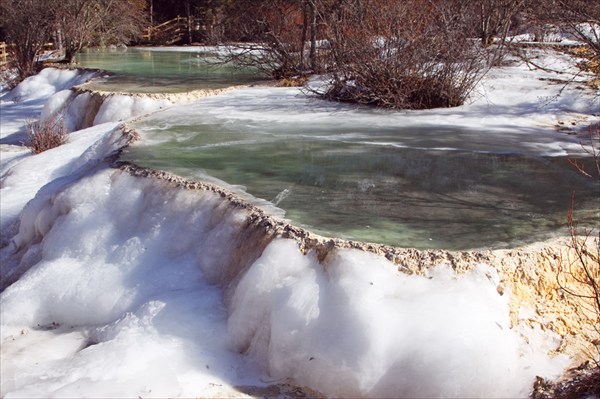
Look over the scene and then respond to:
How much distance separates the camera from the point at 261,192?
6.10 meters

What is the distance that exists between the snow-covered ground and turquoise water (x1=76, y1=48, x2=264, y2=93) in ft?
26.7

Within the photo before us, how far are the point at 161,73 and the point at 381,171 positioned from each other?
40.6 ft

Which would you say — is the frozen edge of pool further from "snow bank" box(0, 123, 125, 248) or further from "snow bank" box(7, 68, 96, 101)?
"snow bank" box(7, 68, 96, 101)

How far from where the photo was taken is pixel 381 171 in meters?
7.13

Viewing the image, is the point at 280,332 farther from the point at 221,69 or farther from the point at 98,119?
the point at 221,69

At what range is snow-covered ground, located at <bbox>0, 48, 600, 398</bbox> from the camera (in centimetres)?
405

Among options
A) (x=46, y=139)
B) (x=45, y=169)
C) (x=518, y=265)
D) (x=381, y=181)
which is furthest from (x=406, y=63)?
(x=518, y=265)

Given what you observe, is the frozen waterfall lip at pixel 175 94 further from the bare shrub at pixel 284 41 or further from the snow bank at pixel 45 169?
the bare shrub at pixel 284 41

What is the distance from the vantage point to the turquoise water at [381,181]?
528 centimetres

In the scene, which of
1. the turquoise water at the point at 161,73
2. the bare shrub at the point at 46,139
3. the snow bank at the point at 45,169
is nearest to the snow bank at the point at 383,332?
the snow bank at the point at 45,169

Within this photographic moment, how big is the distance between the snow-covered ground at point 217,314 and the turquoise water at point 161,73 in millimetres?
8142

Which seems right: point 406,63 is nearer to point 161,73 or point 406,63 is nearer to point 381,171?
point 381,171

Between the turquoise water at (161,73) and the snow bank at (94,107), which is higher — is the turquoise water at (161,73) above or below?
above

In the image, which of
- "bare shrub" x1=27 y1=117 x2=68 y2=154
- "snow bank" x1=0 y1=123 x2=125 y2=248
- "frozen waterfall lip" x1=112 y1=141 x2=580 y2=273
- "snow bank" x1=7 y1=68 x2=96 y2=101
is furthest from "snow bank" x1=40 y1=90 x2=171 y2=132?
"frozen waterfall lip" x1=112 y1=141 x2=580 y2=273
